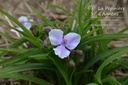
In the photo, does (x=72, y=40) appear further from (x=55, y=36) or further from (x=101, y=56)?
(x=101, y=56)

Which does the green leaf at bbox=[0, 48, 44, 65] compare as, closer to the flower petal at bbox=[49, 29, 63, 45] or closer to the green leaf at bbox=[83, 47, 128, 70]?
the flower petal at bbox=[49, 29, 63, 45]

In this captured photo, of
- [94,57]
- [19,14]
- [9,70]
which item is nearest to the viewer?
[9,70]

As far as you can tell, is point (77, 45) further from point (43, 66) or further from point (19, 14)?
point (19, 14)

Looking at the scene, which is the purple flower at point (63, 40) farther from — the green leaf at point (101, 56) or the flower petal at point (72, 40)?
the green leaf at point (101, 56)

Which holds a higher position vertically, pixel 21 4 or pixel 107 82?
pixel 21 4

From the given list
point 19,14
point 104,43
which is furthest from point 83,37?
point 19,14

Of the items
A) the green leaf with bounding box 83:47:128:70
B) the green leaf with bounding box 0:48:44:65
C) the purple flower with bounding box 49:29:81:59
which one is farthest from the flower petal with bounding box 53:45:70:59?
the green leaf with bounding box 83:47:128:70
